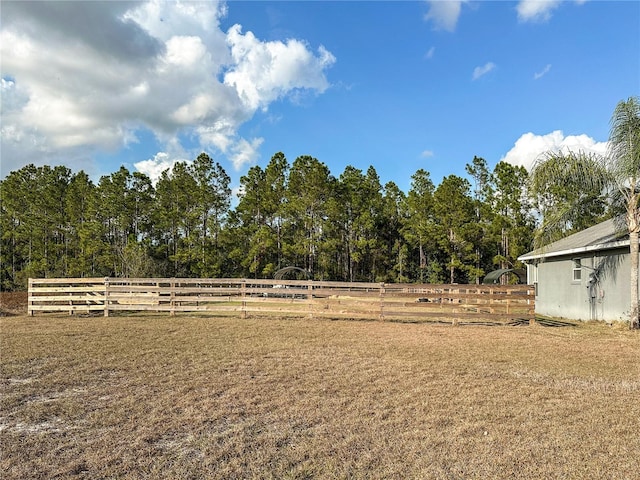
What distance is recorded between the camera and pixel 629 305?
38.7 feet

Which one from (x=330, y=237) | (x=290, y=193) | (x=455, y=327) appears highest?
(x=290, y=193)

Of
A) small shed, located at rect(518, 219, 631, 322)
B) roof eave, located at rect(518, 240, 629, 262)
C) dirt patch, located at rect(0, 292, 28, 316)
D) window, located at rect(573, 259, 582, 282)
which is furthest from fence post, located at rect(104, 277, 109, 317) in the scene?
window, located at rect(573, 259, 582, 282)

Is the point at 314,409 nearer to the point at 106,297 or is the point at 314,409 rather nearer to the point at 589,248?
the point at 106,297

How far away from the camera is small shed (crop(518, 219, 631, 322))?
12.2 metres

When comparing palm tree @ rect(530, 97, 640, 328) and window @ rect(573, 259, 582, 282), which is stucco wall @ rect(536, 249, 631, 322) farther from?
palm tree @ rect(530, 97, 640, 328)

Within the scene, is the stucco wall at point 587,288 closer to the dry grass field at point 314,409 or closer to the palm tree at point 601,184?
the palm tree at point 601,184

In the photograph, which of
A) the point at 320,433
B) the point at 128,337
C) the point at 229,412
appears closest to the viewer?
the point at 320,433

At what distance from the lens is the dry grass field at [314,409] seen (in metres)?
3.06

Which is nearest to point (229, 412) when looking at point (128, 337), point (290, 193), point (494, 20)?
point (128, 337)

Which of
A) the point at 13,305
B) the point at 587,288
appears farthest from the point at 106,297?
the point at 587,288

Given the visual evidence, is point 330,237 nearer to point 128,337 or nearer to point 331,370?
point 128,337

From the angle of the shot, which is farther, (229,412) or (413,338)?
(413,338)

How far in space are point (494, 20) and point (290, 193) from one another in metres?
24.2

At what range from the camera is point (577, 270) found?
1464cm
